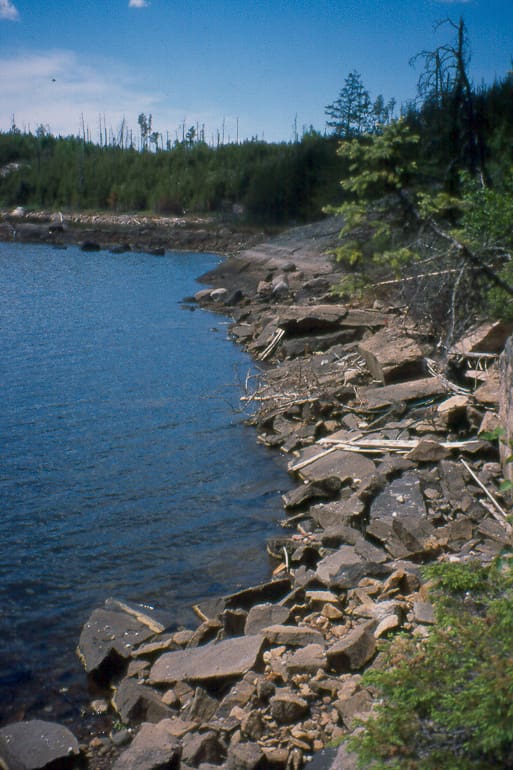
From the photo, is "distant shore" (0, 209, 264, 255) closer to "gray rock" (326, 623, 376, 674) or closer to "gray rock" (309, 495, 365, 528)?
"gray rock" (309, 495, 365, 528)

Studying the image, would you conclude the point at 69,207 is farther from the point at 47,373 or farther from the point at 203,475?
the point at 203,475

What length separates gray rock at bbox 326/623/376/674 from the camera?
4484 millimetres

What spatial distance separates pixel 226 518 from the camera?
315 inches

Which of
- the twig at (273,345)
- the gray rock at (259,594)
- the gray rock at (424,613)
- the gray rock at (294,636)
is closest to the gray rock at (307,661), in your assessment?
the gray rock at (294,636)

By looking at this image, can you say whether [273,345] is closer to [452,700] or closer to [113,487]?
[113,487]

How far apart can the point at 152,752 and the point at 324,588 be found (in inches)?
82.3

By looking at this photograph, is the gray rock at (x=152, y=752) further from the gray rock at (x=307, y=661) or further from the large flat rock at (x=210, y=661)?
the gray rock at (x=307, y=661)

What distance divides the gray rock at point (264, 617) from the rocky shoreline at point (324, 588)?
1 cm

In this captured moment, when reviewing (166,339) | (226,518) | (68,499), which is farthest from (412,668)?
(166,339)

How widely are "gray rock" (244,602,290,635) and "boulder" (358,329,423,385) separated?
5.22m

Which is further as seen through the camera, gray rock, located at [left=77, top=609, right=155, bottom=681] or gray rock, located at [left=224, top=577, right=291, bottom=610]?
gray rock, located at [left=224, top=577, right=291, bottom=610]

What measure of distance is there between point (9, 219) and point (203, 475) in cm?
6249

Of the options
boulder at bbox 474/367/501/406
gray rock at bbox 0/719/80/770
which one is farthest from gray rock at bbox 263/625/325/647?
boulder at bbox 474/367/501/406

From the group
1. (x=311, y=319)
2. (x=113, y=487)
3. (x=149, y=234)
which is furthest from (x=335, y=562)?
(x=149, y=234)
